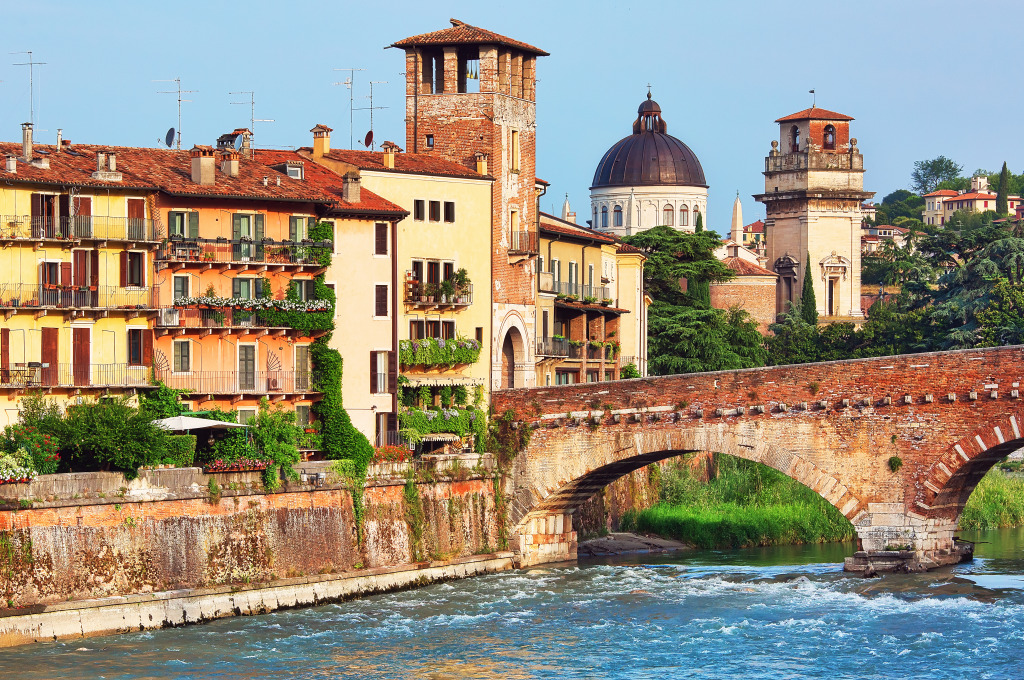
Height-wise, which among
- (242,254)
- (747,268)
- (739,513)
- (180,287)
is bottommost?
(739,513)

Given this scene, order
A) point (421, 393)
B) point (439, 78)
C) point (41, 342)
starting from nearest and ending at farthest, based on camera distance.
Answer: point (41, 342) < point (421, 393) < point (439, 78)

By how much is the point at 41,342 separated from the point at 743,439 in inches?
679

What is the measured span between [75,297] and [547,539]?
15207mm

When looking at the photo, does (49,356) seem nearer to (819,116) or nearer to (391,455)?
(391,455)

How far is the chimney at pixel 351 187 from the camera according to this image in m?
49.2

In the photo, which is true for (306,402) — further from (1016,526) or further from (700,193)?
(700,193)

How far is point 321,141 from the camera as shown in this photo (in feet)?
176

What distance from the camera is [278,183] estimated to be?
158ft

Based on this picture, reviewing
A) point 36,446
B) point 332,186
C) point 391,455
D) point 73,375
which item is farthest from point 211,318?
point 36,446

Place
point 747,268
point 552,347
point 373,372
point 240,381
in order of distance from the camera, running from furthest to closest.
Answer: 1. point 747,268
2. point 552,347
3. point 373,372
4. point 240,381

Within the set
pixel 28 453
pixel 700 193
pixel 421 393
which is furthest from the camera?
pixel 700 193

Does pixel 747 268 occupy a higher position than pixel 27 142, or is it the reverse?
pixel 747 268

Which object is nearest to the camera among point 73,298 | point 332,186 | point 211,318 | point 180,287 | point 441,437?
point 73,298

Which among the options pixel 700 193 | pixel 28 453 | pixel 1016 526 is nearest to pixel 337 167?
pixel 28 453
